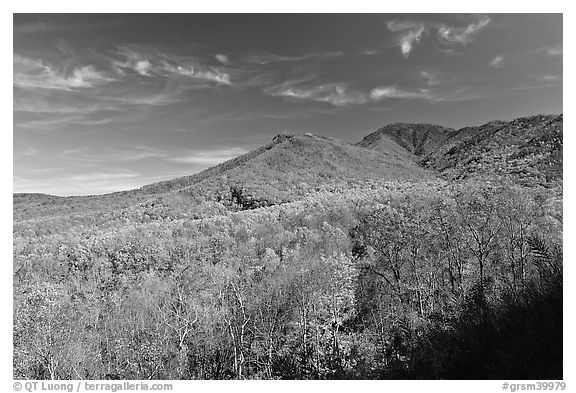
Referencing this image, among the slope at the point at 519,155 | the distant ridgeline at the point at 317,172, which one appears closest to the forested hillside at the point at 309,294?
the slope at the point at 519,155

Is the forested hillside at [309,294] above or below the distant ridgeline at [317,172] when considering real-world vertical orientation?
below

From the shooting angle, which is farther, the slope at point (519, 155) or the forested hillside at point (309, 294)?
the slope at point (519, 155)

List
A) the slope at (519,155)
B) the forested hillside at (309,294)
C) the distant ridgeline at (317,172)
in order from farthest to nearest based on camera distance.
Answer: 1. the distant ridgeline at (317,172)
2. the slope at (519,155)
3. the forested hillside at (309,294)

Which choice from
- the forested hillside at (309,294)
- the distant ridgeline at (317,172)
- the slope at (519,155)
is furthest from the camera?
the distant ridgeline at (317,172)

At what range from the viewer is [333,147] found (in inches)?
3487

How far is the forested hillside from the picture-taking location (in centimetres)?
827

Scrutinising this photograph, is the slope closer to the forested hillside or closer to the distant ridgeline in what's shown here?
the distant ridgeline

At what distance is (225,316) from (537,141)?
214ft

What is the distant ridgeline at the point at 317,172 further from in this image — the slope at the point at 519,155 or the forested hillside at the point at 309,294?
the forested hillside at the point at 309,294

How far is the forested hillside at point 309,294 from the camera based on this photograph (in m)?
8.27

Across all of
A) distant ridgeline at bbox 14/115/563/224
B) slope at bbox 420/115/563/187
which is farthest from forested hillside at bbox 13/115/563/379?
distant ridgeline at bbox 14/115/563/224

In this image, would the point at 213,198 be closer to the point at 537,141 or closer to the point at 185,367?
the point at 185,367
